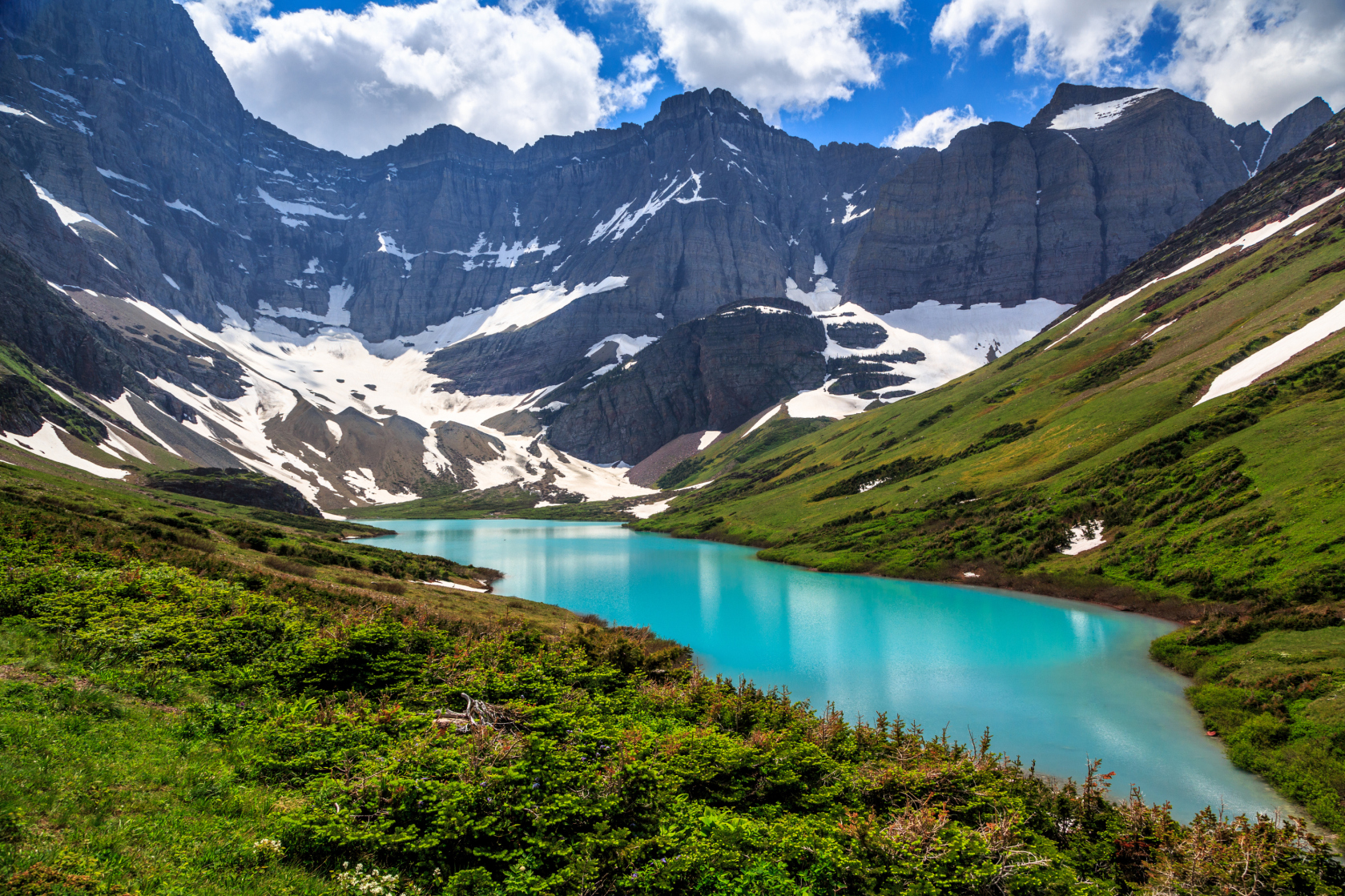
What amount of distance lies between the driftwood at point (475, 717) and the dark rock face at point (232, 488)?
123 meters

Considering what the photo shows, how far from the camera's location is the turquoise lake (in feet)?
76.6

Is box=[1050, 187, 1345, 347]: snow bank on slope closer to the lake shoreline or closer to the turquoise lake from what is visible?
the lake shoreline

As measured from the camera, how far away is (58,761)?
9312 mm

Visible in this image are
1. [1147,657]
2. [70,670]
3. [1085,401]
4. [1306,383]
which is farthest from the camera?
[1085,401]

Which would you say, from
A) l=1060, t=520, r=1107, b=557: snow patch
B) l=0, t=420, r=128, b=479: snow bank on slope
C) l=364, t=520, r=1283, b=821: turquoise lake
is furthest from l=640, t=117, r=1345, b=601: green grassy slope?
l=0, t=420, r=128, b=479: snow bank on slope

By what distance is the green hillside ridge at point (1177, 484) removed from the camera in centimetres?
2973

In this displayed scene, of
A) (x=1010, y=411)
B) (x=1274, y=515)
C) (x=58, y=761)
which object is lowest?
(x=58, y=761)

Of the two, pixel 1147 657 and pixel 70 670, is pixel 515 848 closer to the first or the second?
pixel 70 670

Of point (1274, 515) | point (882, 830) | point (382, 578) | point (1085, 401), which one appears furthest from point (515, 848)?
point (1085, 401)

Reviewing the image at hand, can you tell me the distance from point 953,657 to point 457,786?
35.3 m

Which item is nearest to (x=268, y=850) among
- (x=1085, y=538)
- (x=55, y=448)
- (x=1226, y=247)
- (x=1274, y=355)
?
(x=1085, y=538)

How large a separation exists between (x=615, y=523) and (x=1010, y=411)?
106m

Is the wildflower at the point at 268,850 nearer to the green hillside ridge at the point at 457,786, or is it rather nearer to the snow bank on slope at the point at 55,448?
the green hillside ridge at the point at 457,786

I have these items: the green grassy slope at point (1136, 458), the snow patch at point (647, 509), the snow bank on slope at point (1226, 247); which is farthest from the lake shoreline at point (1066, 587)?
the snow patch at point (647, 509)
